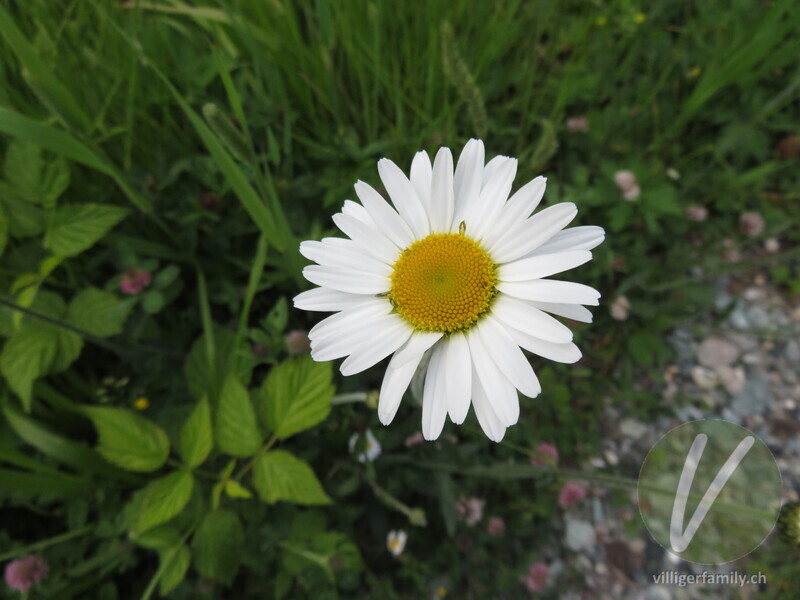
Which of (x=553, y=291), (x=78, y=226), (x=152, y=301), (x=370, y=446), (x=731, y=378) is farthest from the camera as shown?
(x=731, y=378)

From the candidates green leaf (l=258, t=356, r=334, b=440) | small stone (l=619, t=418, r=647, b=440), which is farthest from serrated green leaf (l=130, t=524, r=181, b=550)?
small stone (l=619, t=418, r=647, b=440)

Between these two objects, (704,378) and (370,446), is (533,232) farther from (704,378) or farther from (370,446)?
(704,378)

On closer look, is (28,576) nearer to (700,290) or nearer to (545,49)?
(700,290)

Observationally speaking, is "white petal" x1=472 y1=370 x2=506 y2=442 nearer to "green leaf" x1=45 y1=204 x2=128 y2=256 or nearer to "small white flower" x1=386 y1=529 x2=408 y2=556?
"small white flower" x1=386 y1=529 x2=408 y2=556

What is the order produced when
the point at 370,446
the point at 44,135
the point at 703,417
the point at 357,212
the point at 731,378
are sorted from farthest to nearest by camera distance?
the point at 731,378 < the point at 703,417 < the point at 370,446 < the point at 44,135 < the point at 357,212

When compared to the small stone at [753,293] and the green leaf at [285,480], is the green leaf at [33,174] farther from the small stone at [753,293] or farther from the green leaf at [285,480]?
the small stone at [753,293]


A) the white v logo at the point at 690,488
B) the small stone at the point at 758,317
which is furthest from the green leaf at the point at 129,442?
the small stone at the point at 758,317

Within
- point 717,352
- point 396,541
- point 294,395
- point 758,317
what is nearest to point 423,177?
point 294,395
